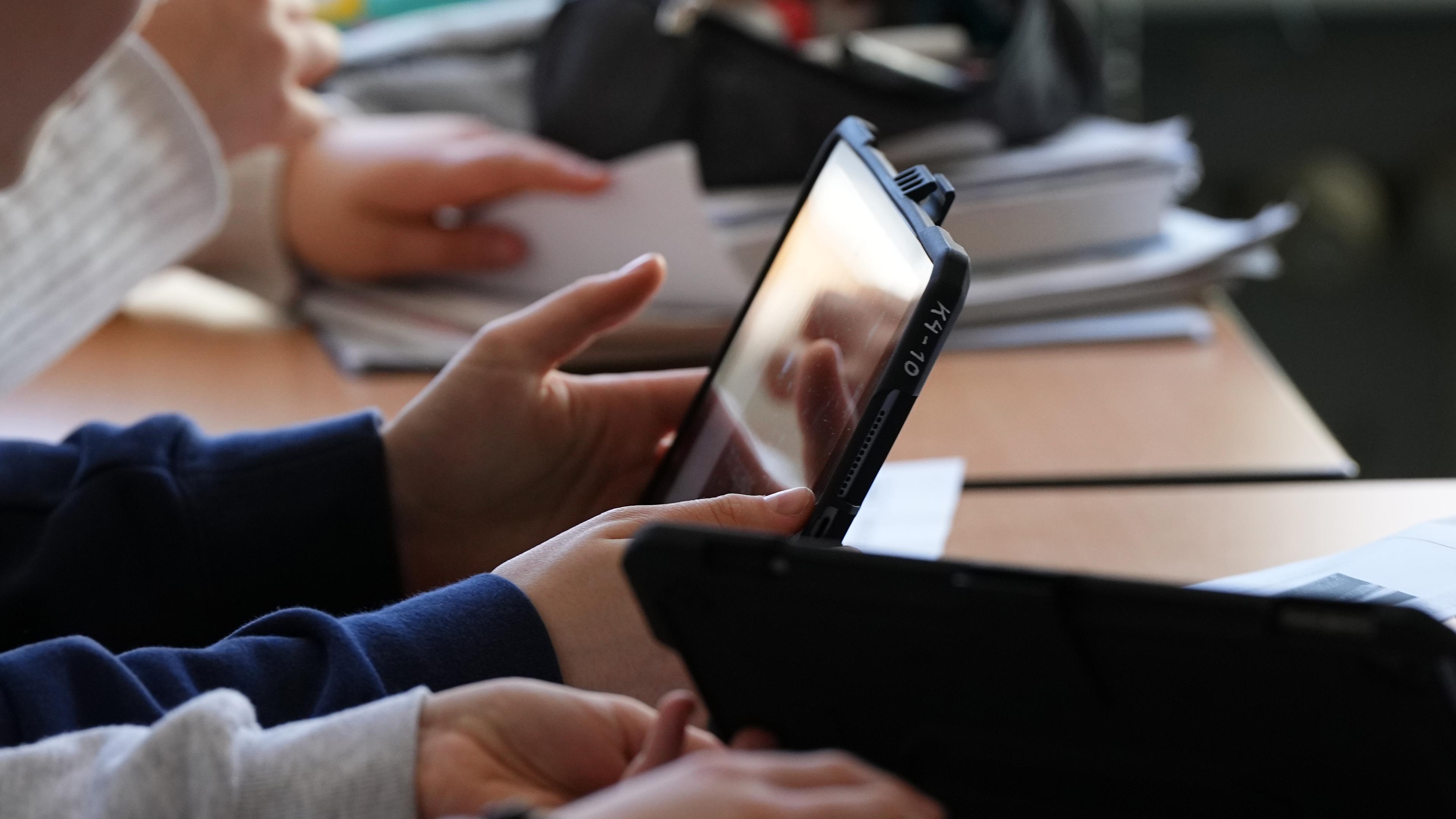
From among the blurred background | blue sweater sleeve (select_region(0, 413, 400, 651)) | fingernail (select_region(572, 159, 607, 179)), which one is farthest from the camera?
the blurred background

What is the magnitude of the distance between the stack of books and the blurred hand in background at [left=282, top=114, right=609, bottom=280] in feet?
0.06

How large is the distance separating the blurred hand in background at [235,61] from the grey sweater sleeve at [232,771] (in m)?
0.65

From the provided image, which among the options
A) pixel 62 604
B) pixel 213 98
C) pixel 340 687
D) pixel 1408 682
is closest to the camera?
pixel 1408 682

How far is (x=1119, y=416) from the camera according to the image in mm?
787

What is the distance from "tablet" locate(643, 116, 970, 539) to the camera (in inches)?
15.9

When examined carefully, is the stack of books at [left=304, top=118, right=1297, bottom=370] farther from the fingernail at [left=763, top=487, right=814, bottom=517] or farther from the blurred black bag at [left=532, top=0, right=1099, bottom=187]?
the fingernail at [left=763, top=487, right=814, bottom=517]

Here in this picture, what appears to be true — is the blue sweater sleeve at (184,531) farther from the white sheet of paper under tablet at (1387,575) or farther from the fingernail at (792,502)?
the white sheet of paper under tablet at (1387,575)

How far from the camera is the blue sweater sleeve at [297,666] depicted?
407 mm

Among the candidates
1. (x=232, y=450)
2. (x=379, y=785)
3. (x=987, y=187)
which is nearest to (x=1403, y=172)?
(x=987, y=187)

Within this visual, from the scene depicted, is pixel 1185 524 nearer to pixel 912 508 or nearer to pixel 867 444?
pixel 912 508

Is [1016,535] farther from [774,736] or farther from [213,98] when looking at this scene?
[213,98]

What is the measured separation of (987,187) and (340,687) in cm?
66

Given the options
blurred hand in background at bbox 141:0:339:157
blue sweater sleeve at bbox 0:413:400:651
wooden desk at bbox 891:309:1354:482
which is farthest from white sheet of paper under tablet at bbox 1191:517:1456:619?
blurred hand in background at bbox 141:0:339:157

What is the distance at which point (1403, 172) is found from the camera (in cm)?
192
